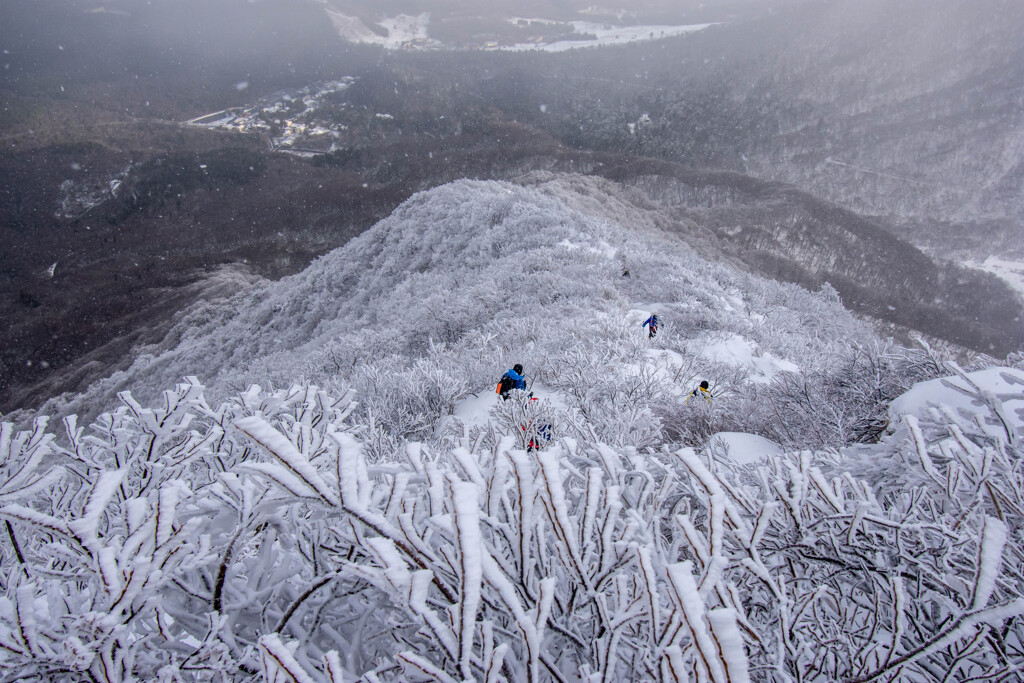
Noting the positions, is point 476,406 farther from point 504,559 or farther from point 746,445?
point 504,559

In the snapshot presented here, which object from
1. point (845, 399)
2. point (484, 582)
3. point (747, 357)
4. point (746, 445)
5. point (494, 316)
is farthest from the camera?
point (494, 316)

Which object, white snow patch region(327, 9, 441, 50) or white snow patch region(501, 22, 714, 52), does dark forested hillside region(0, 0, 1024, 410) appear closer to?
white snow patch region(501, 22, 714, 52)

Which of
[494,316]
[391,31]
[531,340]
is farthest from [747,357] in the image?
[391,31]

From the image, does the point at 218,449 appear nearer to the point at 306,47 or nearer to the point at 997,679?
the point at 997,679

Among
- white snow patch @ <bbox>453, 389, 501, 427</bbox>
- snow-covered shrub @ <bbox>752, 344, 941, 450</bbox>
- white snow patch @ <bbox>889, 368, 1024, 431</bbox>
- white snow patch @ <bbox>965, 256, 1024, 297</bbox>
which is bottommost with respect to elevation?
white snow patch @ <bbox>965, 256, 1024, 297</bbox>

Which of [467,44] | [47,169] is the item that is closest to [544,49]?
[467,44]

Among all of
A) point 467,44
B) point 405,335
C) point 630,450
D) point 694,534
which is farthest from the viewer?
point 467,44

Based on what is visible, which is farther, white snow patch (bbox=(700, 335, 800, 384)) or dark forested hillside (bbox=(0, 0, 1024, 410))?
dark forested hillside (bbox=(0, 0, 1024, 410))

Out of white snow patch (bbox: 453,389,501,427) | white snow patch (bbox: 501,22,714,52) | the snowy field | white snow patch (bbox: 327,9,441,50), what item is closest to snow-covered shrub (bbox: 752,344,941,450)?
white snow patch (bbox: 453,389,501,427)
